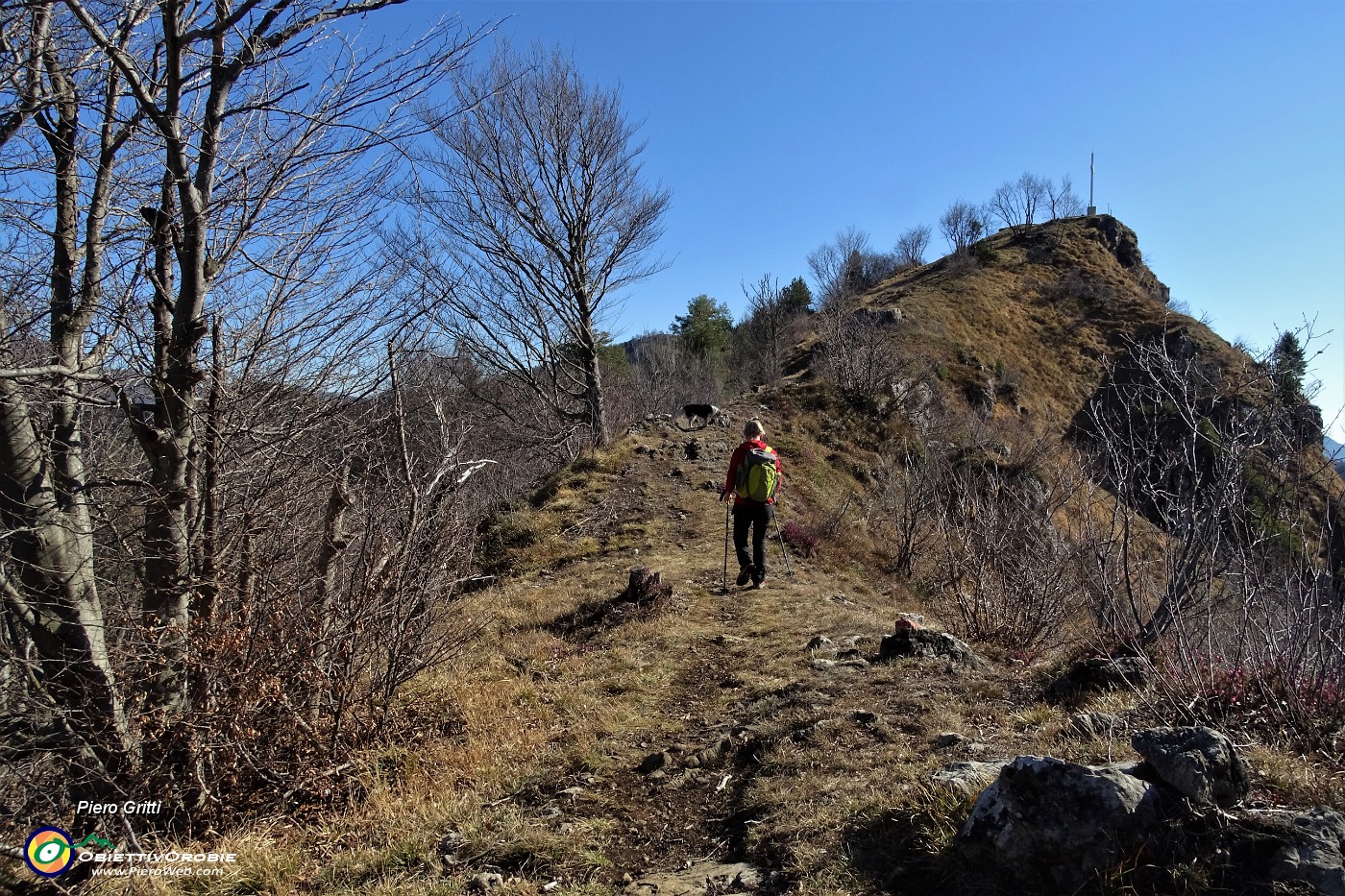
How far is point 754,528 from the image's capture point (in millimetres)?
8570

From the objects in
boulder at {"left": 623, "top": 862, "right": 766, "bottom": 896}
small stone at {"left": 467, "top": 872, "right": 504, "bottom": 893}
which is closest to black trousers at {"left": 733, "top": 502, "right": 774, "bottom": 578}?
boulder at {"left": 623, "top": 862, "right": 766, "bottom": 896}

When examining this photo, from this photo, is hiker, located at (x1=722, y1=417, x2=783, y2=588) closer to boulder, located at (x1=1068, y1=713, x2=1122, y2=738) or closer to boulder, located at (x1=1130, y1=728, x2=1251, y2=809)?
boulder, located at (x1=1068, y1=713, x2=1122, y2=738)

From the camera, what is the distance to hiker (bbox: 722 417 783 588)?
8.37 metres

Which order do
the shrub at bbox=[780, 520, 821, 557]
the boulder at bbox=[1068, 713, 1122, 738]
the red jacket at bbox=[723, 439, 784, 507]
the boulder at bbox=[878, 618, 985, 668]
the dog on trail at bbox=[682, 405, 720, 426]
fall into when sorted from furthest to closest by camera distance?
1. the dog on trail at bbox=[682, 405, 720, 426]
2. the shrub at bbox=[780, 520, 821, 557]
3. the red jacket at bbox=[723, 439, 784, 507]
4. the boulder at bbox=[878, 618, 985, 668]
5. the boulder at bbox=[1068, 713, 1122, 738]

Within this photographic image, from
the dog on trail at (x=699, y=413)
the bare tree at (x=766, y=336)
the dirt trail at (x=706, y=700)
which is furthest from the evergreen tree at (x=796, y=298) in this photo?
the dirt trail at (x=706, y=700)

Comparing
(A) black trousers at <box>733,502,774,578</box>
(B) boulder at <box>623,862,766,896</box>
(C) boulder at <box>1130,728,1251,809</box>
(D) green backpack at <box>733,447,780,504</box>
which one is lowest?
(B) boulder at <box>623,862,766,896</box>

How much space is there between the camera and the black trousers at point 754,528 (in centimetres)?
845

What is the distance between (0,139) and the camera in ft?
11.6

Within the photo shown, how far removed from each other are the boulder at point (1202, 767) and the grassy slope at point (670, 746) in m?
0.22

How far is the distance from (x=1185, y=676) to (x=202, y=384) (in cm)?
506

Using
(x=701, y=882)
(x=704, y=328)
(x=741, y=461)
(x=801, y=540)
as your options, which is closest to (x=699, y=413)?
(x=801, y=540)

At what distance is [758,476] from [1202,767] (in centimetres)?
584

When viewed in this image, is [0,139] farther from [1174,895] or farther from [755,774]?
[1174,895]

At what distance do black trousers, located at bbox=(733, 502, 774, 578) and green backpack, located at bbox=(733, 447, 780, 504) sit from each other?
0.11m
